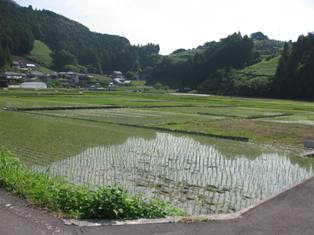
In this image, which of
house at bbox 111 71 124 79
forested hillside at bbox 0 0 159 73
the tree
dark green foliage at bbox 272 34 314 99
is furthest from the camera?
house at bbox 111 71 124 79

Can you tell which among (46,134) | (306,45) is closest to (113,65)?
(306,45)

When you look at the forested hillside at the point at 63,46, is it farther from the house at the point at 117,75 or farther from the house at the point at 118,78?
the house at the point at 118,78

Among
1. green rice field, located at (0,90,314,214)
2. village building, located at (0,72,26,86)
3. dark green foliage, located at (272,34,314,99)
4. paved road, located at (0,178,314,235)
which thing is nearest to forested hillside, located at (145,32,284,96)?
→ dark green foliage, located at (272,34,314,99)

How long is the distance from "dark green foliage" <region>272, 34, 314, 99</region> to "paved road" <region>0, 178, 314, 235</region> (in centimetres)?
6197

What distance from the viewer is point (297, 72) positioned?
68.2 m

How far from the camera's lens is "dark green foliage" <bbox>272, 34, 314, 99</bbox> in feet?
215

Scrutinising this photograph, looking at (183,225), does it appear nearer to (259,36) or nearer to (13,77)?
(13,77)

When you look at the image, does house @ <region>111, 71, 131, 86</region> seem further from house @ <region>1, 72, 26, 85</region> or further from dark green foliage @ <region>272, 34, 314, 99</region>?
dark green foliage @ <region>272, 34, 314, 99</region>

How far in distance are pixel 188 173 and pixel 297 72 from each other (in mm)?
61749

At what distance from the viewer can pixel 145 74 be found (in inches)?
A: 5669

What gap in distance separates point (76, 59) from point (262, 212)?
135 meters

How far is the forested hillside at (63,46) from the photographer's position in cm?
11881

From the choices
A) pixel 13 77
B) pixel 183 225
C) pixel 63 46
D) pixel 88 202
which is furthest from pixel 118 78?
pixel 183 225

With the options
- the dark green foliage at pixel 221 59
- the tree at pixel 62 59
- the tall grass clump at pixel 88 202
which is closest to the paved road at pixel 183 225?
the tall grass clump at pixel 88 202
